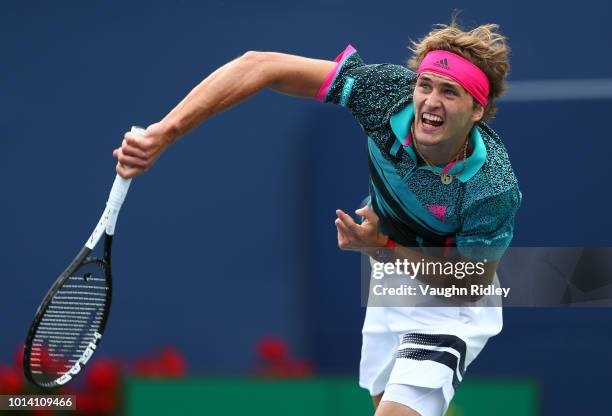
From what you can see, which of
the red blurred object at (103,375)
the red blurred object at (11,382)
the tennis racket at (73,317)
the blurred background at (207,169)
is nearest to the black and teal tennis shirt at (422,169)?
the tennis racket at (73,317)

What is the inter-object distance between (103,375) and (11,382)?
395mm

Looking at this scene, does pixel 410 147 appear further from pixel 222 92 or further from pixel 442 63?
pixel 222 92

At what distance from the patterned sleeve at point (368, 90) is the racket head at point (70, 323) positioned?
838mm

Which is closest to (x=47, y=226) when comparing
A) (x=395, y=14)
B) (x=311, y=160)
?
(x=311, y=160)

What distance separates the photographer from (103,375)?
5.58 m

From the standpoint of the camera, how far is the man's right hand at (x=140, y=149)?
11.6 feet

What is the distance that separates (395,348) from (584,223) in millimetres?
1384

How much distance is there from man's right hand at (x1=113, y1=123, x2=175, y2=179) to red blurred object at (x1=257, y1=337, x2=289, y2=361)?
7.10ft

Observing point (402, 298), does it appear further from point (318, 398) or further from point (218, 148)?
point (218, 148)

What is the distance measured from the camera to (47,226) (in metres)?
5.79

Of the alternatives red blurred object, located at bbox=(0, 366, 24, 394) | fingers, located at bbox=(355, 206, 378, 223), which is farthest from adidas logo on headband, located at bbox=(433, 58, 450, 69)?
red blurred object, located at bbox=(0, 366, 24, 394)

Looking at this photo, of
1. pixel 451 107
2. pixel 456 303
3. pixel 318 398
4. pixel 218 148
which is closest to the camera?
pixel 451 107

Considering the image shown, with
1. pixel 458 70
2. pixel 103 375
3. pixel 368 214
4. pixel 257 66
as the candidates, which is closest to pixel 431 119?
pixel 458 70

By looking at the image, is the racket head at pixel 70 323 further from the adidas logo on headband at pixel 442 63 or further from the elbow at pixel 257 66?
the adidas logo on headband at pixel 442 63
